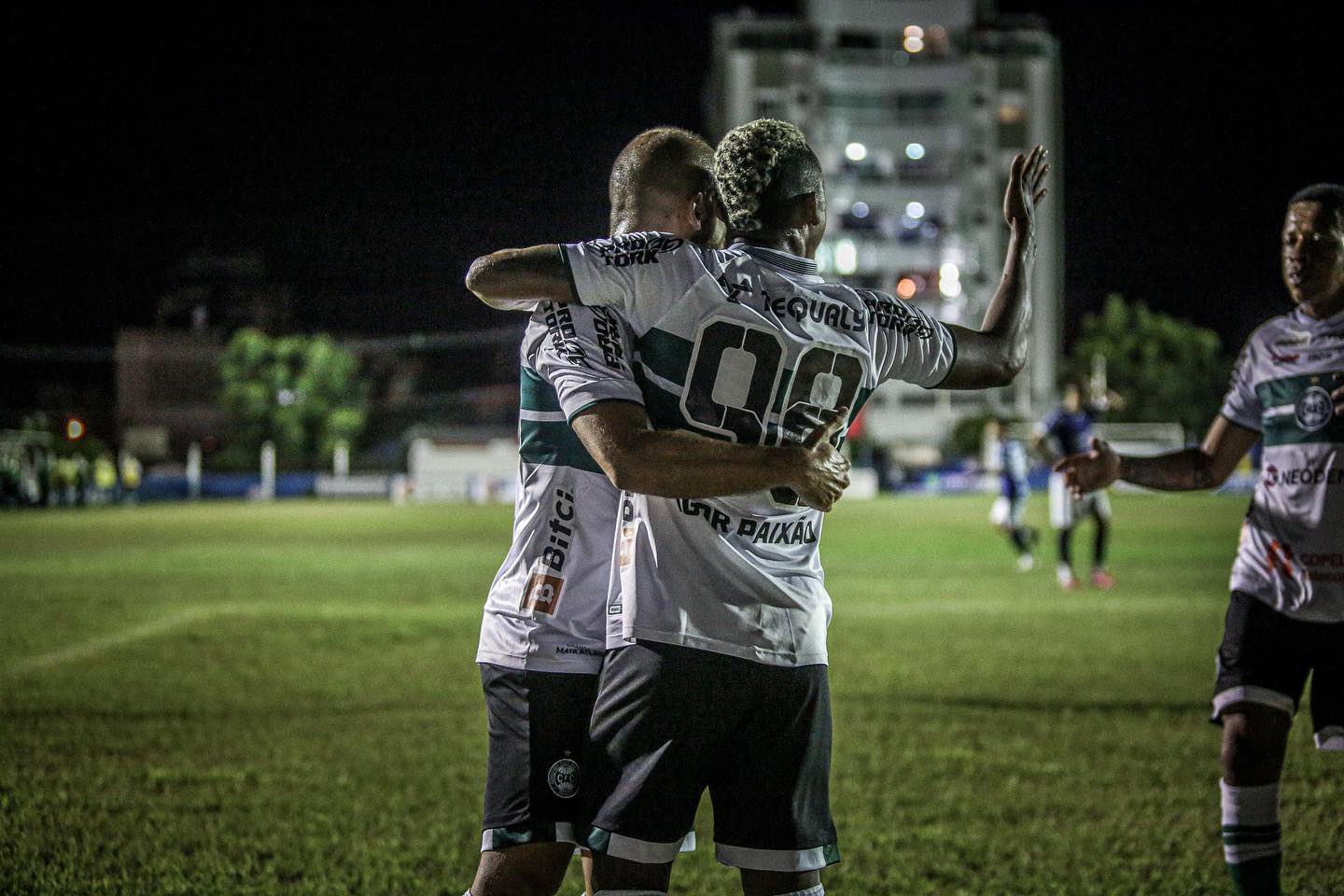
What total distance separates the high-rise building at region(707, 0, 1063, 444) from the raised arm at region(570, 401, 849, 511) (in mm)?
77775

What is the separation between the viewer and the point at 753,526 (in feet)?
9.39

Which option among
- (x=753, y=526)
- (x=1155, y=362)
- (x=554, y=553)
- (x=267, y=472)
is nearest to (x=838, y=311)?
(x=753, y=526)

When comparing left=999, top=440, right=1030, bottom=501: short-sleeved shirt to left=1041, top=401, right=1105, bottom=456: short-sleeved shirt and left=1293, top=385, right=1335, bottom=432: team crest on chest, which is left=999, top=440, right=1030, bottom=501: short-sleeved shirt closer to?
left=1041, top=401, right=1105, bottom=456: short-sleeved shirt

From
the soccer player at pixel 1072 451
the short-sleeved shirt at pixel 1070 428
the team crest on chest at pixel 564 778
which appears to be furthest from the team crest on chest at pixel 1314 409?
the short-sleeved shirt at pixel 1070 428

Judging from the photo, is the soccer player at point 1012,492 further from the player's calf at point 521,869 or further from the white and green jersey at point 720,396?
the white and green jersey at point 720,396

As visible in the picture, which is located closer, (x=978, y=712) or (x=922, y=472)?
(x=978, y=712)

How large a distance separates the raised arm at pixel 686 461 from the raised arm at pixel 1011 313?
1.80 ft

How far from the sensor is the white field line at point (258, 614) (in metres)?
12.0

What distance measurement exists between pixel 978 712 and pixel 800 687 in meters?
5.99

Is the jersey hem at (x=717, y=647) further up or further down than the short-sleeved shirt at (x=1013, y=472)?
further up

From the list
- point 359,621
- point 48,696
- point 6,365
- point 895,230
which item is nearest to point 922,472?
point 895,230

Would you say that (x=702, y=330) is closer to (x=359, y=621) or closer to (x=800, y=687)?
(x=800, y=687)

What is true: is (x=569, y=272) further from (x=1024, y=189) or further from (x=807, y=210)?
(x=1024, y=189)

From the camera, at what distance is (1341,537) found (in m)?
4.36
